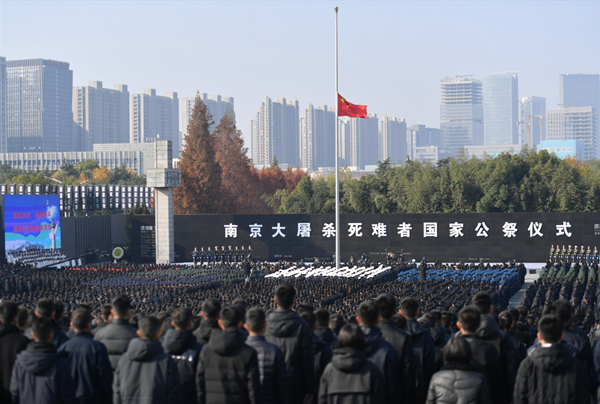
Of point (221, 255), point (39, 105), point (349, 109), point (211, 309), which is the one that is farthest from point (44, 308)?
point (39, 105)

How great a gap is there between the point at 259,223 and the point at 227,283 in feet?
34.4

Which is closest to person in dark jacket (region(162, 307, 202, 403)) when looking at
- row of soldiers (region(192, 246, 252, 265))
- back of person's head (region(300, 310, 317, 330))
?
back of person's head (region(300, 310, 317, 330))

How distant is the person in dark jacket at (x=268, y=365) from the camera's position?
16.3 ft

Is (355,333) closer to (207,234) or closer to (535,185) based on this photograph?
(207,234)

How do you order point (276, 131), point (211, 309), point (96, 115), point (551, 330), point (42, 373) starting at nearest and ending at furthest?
point (551, 330) < point (42, 373) < point (211, 309) < point (96, 115) < point (276, 131)

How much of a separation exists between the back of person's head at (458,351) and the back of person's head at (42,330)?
2841 millimetres

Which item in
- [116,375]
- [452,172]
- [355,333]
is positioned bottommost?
[116,375]

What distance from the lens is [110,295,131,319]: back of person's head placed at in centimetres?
→ 573

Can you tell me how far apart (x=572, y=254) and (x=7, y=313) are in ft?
98.6

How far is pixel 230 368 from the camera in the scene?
481 centimetres

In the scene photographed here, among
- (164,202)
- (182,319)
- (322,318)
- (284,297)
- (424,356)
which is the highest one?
(164,202)

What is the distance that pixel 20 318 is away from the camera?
19.1 feet

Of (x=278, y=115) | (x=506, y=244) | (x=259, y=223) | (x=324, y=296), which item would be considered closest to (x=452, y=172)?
(x=506, y=244)

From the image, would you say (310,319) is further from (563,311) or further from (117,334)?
(563,311)
